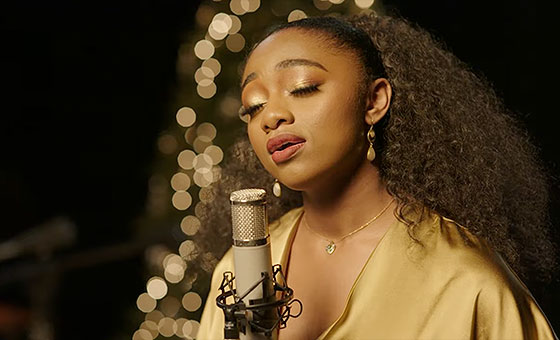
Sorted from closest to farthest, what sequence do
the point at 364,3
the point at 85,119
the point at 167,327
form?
the point at 364,3, the point at 167,327, the point at 85,119

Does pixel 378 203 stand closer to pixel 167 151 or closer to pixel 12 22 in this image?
pixel 167 151

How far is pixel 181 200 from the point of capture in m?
2.65

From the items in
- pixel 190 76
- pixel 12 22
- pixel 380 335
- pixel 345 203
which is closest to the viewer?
pixel 380 335

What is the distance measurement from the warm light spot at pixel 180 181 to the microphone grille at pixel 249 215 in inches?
53.8

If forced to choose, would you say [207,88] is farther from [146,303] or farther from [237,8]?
[146,303]

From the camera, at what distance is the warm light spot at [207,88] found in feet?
8.36

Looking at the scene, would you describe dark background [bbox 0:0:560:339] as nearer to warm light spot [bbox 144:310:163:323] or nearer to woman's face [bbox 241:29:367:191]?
warm light spot [bbox 144:310:163:323]

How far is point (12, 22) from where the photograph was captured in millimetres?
3594

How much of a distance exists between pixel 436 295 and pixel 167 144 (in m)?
1.51

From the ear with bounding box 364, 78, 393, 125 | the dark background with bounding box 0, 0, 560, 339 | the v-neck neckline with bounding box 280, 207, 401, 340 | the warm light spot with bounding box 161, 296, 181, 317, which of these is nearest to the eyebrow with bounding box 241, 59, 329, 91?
the ear with bounding box 364, 78, 393, 125

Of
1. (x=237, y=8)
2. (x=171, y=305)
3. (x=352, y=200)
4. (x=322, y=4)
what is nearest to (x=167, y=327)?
(x=171, y=305)

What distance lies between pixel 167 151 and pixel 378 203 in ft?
4.32

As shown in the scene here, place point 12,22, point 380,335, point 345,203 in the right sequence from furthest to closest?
point 12,22, point 345,203, point 380,335

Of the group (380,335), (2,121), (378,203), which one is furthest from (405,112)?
(2,121)
